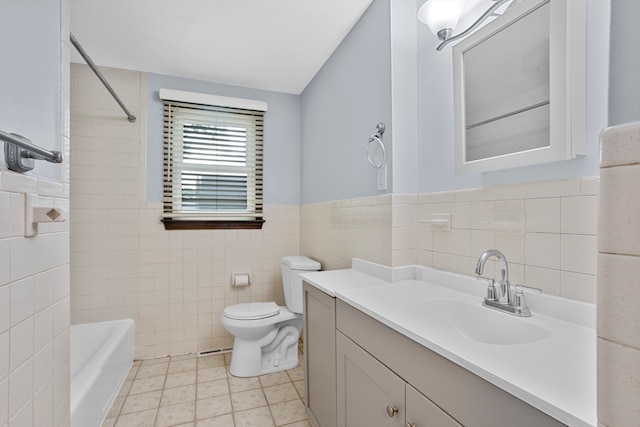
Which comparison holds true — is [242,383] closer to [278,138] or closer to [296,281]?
[296,281]

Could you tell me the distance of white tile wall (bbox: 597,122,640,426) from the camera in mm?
338

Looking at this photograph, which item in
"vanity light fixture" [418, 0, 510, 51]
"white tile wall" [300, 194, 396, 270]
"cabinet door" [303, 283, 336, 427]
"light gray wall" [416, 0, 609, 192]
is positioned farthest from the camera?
"white tile wall" [300, 194, 396, 270]

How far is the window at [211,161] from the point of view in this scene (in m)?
2.57

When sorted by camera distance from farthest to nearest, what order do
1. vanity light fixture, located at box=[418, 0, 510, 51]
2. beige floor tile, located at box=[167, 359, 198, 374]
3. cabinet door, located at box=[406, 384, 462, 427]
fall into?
beige floor tile, located at box=[167, 359, 198, 374]
vanity light fixture, located at box=[418, 0, 510, 51]
cabinet door, located at box=[406, 384, 462, 427]

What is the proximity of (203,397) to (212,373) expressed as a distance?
32 cm

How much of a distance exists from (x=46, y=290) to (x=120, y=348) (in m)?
1.42

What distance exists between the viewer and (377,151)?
1735 mm

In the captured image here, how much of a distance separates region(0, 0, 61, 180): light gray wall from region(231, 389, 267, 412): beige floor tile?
62.4 inches

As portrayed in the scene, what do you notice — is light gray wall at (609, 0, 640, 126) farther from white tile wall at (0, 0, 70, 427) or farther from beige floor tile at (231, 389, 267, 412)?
beige floor tile at (231, 389, 267, 412)

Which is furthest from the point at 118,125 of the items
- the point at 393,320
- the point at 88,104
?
the point at 393,320

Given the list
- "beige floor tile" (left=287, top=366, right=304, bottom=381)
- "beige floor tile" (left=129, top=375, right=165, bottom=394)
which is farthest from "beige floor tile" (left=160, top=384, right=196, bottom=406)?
"beige floor tile" (left=287, top=366, right=304, bottom=381)

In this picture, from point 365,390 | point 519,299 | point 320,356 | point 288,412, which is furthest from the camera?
point 288,412

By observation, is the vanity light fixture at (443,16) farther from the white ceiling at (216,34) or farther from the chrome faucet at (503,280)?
the chrome faucet at (503,280)

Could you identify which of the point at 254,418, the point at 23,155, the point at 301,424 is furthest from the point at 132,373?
the point at 23,155
